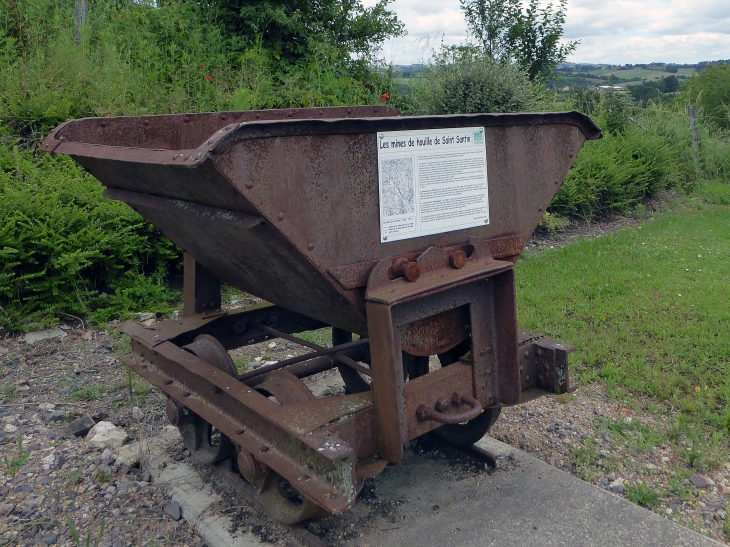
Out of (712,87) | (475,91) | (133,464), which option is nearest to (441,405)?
(133,464)

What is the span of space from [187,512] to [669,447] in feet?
8.61

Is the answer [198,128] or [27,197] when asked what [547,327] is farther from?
[27,197]

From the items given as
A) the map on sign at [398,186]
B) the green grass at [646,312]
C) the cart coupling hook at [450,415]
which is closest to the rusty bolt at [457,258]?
the map on sign at [398,186]

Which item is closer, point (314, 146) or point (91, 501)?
point (314, 146)

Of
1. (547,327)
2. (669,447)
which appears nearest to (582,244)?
(547,327)

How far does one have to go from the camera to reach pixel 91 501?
312 cm

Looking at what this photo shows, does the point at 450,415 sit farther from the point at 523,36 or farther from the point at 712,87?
the point at 712,87

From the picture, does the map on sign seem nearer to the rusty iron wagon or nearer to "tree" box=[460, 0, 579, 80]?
the rusty iron wagon

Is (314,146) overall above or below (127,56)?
below

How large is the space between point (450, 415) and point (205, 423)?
1.35 meters

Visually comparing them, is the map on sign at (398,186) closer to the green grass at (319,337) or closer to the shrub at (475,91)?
the green grass at (319,337)

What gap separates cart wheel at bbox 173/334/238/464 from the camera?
3.23 metres

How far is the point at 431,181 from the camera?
2.71 m

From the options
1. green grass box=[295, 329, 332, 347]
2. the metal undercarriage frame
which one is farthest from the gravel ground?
the metal undercarriage frame
